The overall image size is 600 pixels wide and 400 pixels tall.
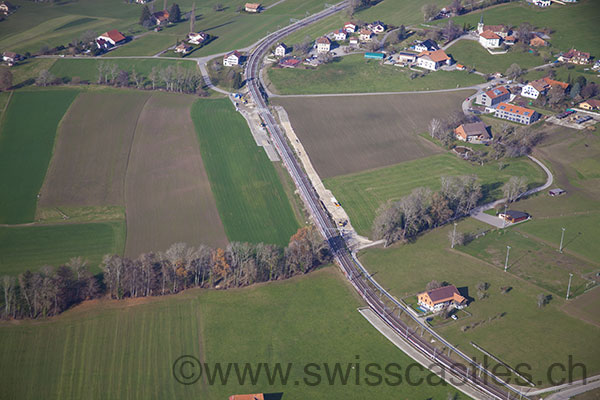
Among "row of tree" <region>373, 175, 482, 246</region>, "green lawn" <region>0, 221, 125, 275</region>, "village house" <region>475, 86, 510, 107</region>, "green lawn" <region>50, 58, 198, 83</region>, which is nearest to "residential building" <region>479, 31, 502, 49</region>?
"village house" <region>475, 86, 510, 107</region>

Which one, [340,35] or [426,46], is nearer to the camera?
[426,46]

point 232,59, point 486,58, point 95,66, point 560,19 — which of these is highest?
point 560,19

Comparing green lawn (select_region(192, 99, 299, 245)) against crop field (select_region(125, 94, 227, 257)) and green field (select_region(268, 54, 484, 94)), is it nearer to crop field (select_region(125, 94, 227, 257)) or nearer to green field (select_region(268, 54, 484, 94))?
crop field (select_region(125, 94, 227, 257))

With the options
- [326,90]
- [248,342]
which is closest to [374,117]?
[326,90]

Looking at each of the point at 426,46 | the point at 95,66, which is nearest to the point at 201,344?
the point at 95,66

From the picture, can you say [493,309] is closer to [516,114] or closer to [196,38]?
[516,114]

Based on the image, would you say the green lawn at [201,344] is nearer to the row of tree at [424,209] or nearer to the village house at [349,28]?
the row of tree at [424,209]

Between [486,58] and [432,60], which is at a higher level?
[432,60]
